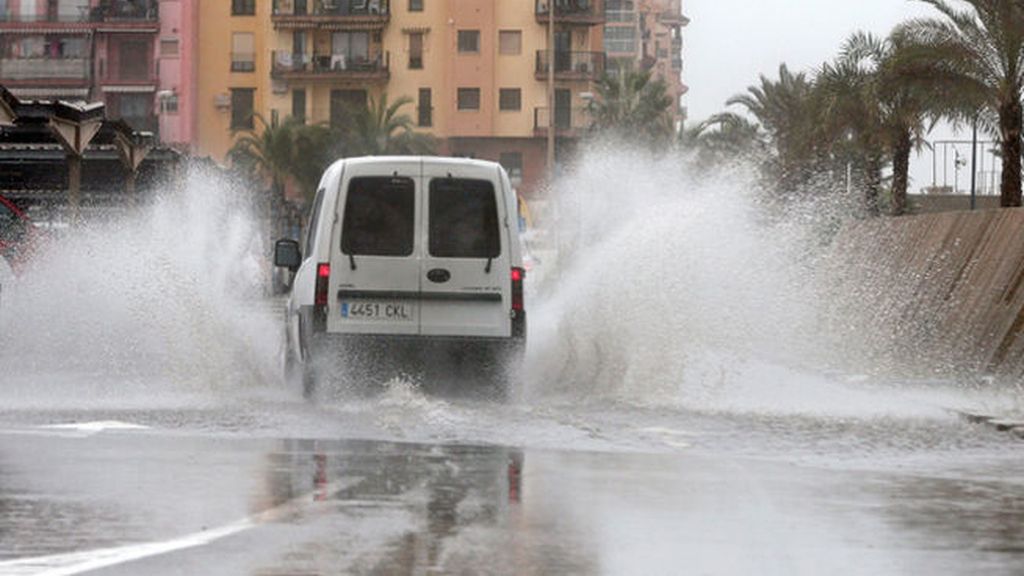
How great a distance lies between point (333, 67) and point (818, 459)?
9770 cm

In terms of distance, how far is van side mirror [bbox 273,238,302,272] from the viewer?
19891 millimetres

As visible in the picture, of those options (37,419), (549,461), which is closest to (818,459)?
(549,461)

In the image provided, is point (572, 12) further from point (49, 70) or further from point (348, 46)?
point (49, 70)

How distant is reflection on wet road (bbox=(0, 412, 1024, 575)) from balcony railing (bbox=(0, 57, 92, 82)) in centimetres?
9557

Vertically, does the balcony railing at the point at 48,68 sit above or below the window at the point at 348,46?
below

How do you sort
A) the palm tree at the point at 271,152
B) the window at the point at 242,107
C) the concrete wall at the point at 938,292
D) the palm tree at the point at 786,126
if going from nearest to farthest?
the concrete wall at the point at 938,292 → the palm tree at the point at 786,126 → the palm tree at the point at 271,152 → the window at the point at 242,107

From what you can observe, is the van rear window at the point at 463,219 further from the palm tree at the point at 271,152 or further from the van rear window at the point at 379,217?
the palm tree at the point at 271,152

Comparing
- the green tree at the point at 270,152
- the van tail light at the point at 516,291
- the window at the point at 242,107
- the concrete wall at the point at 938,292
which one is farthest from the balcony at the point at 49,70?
the van tail light at the point at 516,291

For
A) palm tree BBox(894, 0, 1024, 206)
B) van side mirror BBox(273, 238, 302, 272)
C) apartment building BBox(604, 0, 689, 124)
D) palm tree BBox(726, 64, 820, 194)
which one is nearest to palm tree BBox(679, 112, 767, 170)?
palm tree BBox(726, 64, 820, 194)

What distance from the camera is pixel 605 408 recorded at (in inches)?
703

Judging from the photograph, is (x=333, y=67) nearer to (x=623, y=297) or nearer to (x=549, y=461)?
(x=623, y=297)

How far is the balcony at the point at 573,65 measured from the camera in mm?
109125

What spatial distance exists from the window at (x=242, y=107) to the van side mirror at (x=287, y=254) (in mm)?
91790

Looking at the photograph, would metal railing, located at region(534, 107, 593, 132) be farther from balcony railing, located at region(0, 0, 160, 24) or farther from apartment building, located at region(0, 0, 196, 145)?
balcony railing, located at region(0, 0, 160, 24)
